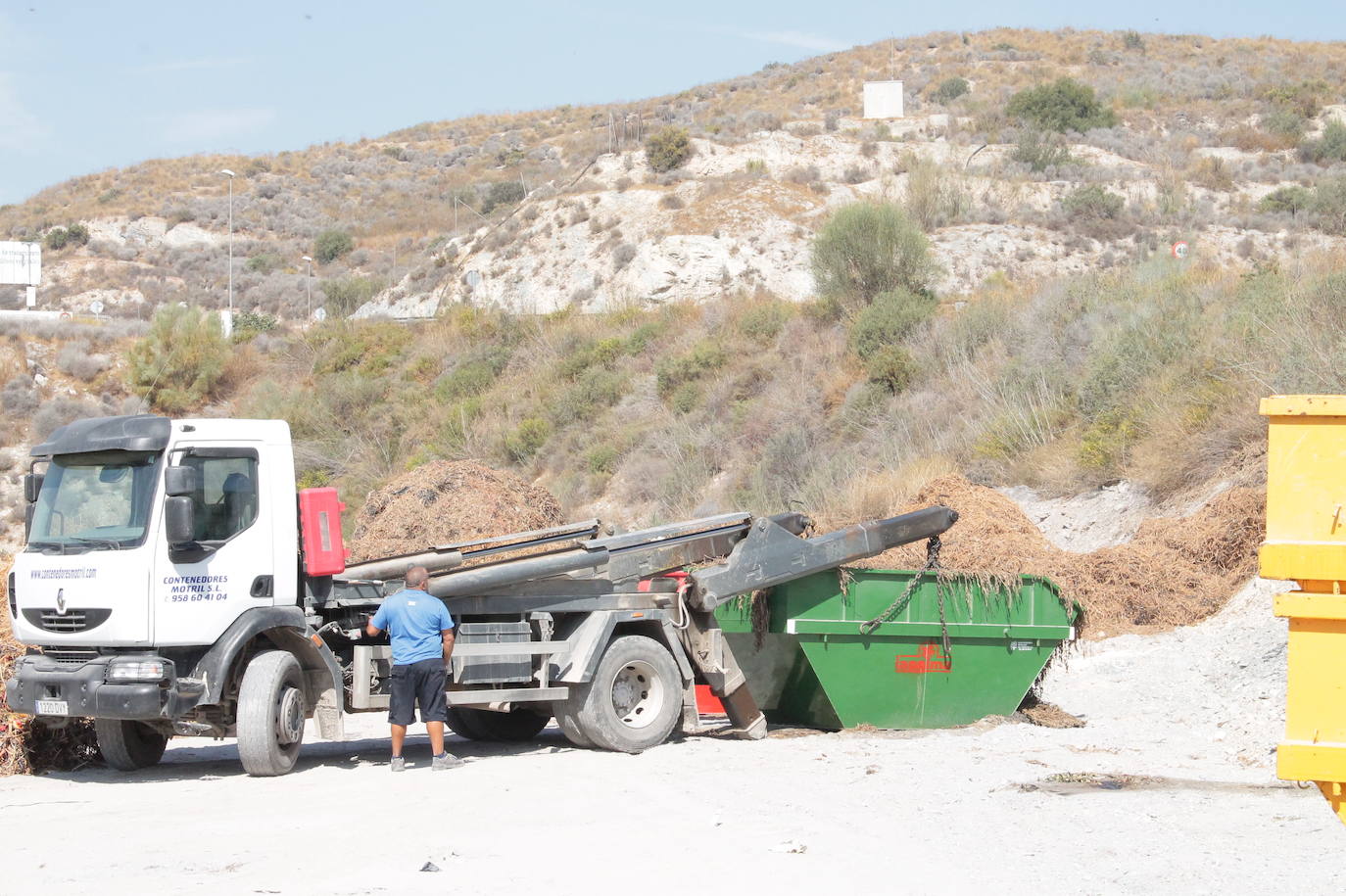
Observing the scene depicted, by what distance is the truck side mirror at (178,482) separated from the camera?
9.70m

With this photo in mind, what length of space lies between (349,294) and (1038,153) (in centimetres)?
2847

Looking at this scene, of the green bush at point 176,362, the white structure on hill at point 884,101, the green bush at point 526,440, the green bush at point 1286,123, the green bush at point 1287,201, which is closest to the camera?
the green bush at point 526,440

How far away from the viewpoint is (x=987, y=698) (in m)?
12.0

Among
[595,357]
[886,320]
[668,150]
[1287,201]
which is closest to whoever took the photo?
[886,320]

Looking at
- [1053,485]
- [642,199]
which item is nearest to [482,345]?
[642,199]

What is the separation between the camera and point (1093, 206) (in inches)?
1825

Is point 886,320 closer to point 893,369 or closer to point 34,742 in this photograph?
point 893,369

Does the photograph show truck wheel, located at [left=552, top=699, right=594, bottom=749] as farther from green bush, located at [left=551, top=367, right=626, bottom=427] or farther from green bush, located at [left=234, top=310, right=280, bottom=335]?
green bush, located at [left=234, top=310, right=280, bottom=335]

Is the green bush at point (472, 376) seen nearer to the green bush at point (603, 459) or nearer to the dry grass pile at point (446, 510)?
the green bush at point (603, 459)

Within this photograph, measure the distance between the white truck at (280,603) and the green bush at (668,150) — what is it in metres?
43.6

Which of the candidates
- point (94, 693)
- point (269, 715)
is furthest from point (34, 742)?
point (269, 715)

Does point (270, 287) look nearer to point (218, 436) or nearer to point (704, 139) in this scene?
point (704, 139)

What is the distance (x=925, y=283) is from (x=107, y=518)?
28446 millimetres

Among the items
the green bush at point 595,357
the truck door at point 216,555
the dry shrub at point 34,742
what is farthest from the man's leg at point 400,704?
the green bush at point 595,357
